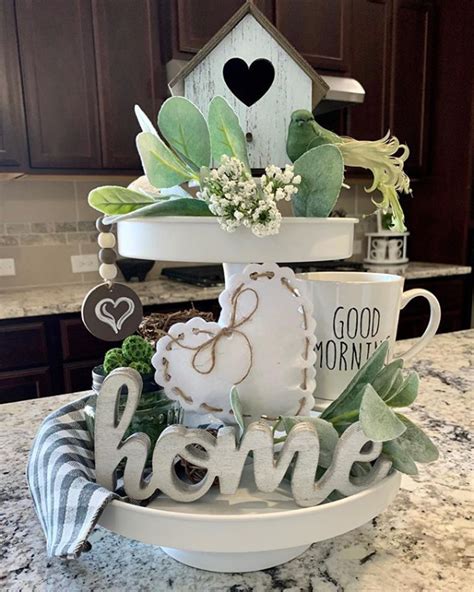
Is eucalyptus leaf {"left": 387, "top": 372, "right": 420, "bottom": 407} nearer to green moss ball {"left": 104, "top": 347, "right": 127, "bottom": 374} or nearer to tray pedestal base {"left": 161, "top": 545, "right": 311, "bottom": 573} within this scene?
tray pedestal base {"left": 161, "top": 545, "right": 311, "bottom": 573}

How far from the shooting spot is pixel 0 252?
212 centimetres

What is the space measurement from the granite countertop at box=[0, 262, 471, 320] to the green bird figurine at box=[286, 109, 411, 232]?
4.29 ft

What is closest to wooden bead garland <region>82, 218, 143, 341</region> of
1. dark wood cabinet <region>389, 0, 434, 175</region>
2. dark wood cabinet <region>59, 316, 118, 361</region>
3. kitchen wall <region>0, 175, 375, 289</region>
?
dark wood cabinet <region>59, 316, 118, 361</region>

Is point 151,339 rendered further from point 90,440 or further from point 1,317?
point 1,317

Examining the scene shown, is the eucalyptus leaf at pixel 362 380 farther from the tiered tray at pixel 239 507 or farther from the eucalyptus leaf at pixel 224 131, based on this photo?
the eucalyptus leaf at pixel 224 131

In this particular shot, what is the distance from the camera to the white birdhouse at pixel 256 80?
1.94 ft

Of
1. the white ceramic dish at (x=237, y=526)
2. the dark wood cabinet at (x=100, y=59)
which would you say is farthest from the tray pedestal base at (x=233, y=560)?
the dark wood cabinet at (x=100, y=59)

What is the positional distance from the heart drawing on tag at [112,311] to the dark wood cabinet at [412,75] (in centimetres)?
240

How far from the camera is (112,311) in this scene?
594mm

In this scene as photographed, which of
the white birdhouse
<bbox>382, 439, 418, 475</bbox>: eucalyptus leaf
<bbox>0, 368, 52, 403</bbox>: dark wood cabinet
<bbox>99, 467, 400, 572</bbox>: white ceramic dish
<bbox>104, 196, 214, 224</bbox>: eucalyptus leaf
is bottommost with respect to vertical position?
<bbox>0, 368, 52, 403</bbox>: dark wood cabinet

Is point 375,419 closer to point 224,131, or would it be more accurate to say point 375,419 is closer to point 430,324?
point 224,131

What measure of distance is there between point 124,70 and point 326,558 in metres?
1.96

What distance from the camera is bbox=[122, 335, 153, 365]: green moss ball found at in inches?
20.9

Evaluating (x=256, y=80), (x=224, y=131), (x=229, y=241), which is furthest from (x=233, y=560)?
(x=256, y=80)
